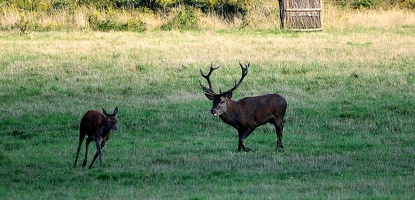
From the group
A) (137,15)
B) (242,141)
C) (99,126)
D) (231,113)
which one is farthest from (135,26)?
(99,126)

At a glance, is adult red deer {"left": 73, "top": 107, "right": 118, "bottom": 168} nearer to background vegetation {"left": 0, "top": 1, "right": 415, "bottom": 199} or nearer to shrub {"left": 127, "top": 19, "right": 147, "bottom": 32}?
background vegetation {"left": 0, "top": 1, "right": 415, "bottom": 199}

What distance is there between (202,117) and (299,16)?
18.0 m

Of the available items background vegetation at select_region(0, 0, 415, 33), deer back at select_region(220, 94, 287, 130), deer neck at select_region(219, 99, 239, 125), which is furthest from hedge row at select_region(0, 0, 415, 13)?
deer neck at select_region(219, 99, 239, 125)

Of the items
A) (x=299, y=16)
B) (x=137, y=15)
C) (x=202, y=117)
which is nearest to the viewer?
(x=202, y=117)

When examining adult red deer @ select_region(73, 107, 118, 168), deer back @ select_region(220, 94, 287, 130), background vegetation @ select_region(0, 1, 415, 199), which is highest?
adult red deer @ select_region(73, 107, 118, 168)

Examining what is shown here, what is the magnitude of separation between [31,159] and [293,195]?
5090mm

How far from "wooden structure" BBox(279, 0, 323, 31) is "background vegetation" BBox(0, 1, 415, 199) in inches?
39.5

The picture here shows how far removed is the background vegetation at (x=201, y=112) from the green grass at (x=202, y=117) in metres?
0.03

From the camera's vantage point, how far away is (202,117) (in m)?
17.6

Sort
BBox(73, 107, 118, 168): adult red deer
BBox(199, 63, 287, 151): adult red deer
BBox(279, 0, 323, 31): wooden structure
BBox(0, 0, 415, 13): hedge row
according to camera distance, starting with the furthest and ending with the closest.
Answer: BBox(0, 0, 415, 13): hedge row → BBox(279, 0, 323, 31): wooden structure → BBox(199, 63, 287, 151): adult red deer → BBox(73, 107, 118, 168): adult red deer

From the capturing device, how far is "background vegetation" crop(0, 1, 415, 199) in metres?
12.0

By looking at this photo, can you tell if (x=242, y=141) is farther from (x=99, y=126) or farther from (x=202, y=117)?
(x=202, y=117)

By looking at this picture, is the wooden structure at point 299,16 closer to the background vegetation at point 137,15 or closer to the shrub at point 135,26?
the background vegetation at point 137,15

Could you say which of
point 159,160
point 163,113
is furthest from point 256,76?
point 159,160
